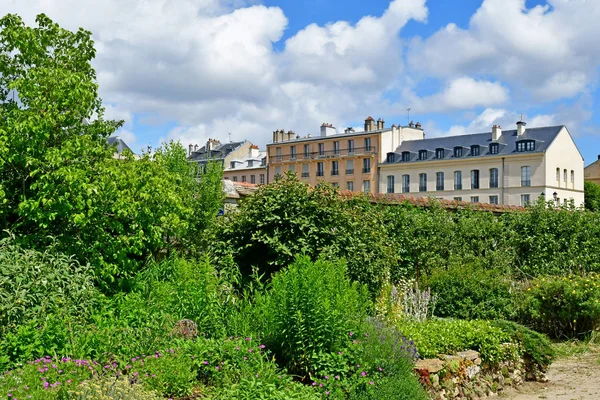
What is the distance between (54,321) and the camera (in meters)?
5.94

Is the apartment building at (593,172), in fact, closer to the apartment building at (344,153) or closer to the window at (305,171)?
the apartment building at (344,153)

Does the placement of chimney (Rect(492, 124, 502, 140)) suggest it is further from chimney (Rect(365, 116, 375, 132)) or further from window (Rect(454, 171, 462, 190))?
chimney (Rect(365, 116, 375, 132))

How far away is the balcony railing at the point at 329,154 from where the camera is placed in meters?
68.1

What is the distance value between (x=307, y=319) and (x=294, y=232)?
11.0 ft

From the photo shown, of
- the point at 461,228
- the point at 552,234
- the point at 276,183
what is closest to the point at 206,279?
the point at 276,183

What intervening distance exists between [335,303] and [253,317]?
3.54 feet

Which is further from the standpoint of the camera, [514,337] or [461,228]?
[461,228]

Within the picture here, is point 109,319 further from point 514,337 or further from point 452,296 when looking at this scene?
point 452,296

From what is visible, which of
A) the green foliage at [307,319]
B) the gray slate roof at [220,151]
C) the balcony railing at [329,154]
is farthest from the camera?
the gray slate roof at [220,151]

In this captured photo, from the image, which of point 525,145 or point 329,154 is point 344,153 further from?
point 525,145

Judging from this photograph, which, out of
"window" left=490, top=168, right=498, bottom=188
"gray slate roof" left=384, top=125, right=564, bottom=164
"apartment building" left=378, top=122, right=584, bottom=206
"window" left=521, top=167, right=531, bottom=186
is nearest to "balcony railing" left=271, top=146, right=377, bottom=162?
"apartment building" left=378, top=122, right=584, bottom=206

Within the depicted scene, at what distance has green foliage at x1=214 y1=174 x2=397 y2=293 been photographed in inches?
356

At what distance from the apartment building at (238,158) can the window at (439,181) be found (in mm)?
20599

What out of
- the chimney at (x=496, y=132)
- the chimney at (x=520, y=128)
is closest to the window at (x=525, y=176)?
the chimney at (x=520, y=128)
